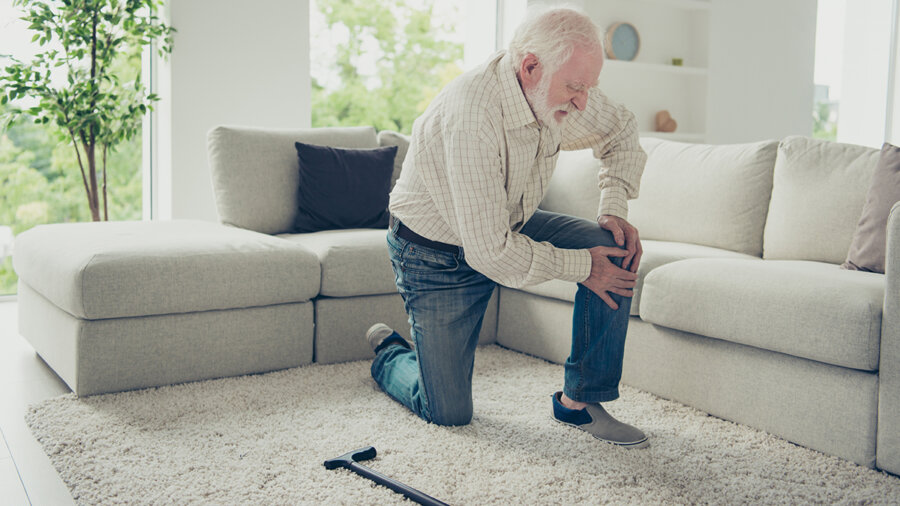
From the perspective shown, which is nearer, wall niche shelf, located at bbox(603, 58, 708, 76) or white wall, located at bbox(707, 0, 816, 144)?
wall niche shelf, located at bbox(603, 58, 708, 76)

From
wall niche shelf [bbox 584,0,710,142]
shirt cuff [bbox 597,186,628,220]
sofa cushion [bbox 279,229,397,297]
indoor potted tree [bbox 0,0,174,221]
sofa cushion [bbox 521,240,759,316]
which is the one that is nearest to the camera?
shirt cuff [bbox 597,186,628,220]

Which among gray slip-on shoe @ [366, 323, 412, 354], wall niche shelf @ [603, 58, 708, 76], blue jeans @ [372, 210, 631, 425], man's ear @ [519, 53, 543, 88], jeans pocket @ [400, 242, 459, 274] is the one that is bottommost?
gray slip-on shoe @ [366, 323, 412, 354]

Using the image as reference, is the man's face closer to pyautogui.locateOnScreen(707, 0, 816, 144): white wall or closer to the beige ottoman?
the beige ottoman

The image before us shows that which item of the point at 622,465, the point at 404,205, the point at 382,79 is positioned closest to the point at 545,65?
the point at 404,205

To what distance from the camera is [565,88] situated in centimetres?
159

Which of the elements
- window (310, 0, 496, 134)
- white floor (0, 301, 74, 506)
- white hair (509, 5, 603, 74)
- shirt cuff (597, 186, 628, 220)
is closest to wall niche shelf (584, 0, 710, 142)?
shirt cuff (597, 186, 628, 220)

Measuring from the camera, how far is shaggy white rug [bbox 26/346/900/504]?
4.99 feet

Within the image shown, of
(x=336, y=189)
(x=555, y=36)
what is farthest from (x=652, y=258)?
(x=336, y=189)

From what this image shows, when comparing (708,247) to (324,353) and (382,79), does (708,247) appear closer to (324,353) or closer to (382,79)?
(324,353)

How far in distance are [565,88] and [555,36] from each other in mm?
111

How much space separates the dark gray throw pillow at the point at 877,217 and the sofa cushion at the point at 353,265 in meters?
1.46

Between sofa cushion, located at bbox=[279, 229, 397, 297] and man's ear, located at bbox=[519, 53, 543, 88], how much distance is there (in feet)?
3.55

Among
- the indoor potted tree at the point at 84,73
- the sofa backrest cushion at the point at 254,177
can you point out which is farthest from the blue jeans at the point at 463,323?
the indoor potted tree at the point at 84,73

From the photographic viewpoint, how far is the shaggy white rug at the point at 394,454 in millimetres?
1521
